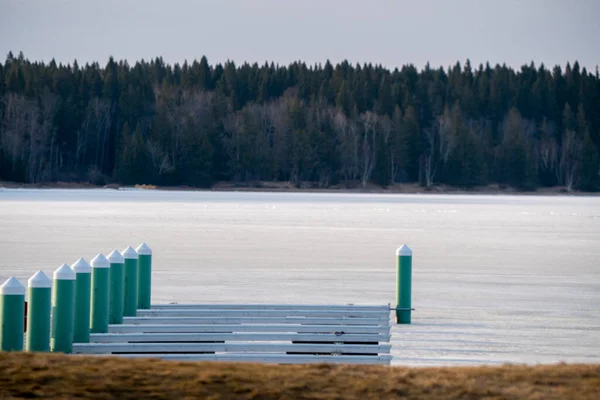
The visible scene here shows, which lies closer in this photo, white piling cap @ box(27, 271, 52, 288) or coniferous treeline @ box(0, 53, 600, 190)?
white piling cap @ box(27, 271, 52, 288)

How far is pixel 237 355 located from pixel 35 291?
1686 mm

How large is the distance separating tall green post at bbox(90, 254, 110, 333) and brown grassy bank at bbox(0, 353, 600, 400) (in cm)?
249

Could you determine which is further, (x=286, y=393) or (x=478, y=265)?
(x=478, y=265)

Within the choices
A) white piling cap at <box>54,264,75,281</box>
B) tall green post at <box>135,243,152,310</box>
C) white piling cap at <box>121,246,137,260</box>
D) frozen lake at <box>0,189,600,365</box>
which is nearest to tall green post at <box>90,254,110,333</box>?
white piling cap at <box>54,264,75,281</box>

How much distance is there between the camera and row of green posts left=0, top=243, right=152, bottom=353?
8.06 meters

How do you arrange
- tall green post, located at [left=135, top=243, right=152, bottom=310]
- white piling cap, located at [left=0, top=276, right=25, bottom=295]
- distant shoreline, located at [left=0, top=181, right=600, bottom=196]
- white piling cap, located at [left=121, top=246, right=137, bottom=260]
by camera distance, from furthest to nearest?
distant shoreline, located at [left=0, top=181, right=600, bottom=196], tall green post, located at [left=135, top=243, right=152, bottom=310], white piling cap, located at [left=121, top=246, right=137, bottom=260], white piling cap, located at [left=0, top=276, right=25, bottom=295]

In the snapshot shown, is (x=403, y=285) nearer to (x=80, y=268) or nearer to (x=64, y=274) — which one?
(x=80, y=268)

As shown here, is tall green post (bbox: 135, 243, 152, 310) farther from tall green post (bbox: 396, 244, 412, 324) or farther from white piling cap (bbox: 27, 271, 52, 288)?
white piling cap (bbox: 27, 271, 52, 288)

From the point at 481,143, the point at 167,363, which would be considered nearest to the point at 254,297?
the point at 167,363

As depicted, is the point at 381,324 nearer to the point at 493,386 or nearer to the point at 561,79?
the point at 493,386

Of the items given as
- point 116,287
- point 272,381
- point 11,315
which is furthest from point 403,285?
point 272,381

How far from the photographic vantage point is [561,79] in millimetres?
156625

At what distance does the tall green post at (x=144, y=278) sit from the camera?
11500mm

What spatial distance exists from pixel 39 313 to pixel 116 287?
6.49 ft
